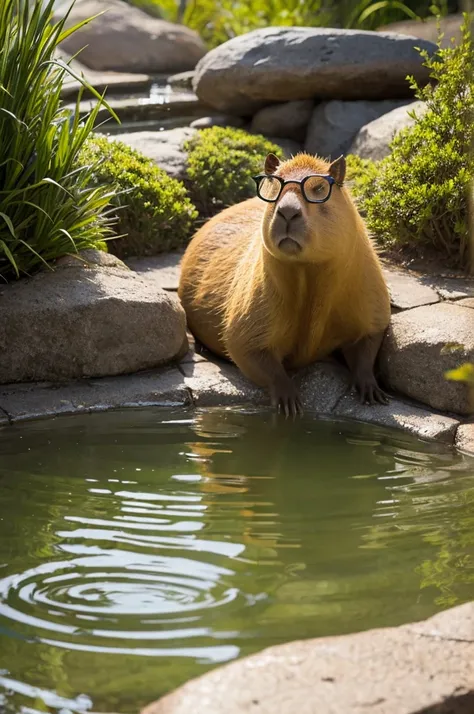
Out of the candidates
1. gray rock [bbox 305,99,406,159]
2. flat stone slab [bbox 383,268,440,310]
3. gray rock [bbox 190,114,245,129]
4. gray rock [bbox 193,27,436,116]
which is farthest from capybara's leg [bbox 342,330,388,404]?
gray rock [bbox 190,114,245,129]

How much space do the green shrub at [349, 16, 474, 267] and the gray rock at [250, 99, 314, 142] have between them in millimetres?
3306

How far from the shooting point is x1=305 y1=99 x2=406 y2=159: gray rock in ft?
34.3

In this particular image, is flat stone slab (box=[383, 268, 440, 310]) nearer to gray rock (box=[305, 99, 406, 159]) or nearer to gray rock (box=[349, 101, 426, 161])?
gray rock (box=[349, 101, 426, 161])

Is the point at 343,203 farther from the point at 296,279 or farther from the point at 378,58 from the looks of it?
the point at 378,58

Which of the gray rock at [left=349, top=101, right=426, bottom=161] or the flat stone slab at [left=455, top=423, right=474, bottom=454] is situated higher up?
the gray rock at [left=349, top=101, right=426, bottom=161]

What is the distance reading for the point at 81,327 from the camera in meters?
6.19

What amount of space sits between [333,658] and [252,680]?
0.26m

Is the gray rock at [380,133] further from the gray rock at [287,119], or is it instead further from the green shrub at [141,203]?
the green shrub at [141,203]

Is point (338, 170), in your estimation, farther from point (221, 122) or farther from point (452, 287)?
point (221, 122)

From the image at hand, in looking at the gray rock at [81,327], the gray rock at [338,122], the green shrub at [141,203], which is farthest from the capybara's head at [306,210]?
the gray rock at [338,122]

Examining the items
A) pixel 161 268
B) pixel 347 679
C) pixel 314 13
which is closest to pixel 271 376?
pixel 161 268

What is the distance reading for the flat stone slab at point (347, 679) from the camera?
277 cm

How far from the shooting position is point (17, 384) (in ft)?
20.3

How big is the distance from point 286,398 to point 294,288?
63 cm
